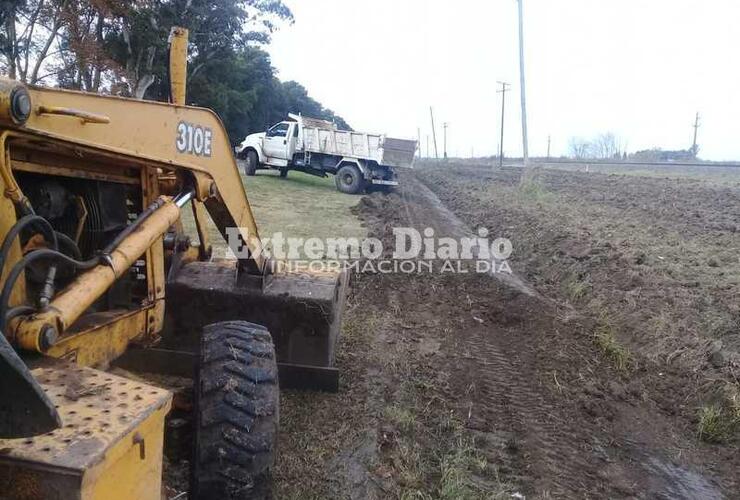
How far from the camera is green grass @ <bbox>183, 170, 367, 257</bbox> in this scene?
1239 centimetres

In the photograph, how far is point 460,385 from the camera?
17.7 ft

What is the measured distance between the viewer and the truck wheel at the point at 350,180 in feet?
74.0

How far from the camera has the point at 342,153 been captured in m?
23.1

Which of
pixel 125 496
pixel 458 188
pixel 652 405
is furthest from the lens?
pixel 458 188

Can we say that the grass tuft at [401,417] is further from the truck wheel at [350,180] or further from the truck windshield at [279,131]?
the truck windshield at [279,131]

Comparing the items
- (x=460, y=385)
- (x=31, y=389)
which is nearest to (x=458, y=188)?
(x=460, y=385)

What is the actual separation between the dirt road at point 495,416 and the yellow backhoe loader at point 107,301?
2.92 ft

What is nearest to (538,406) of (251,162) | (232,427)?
(232,427)

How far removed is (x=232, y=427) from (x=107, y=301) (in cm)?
108

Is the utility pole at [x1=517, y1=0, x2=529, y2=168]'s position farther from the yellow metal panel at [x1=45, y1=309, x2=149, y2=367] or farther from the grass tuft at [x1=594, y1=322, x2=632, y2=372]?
the yellow metal panel at [x1=45, y1=309, x2=149, y2=367]

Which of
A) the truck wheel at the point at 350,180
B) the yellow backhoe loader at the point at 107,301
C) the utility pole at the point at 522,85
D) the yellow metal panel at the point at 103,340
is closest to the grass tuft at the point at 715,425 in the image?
the yellow backhoe loader at the point at 107,301

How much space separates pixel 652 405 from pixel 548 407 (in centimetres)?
91

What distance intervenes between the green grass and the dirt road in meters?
4.31

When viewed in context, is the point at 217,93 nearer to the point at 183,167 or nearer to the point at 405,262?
the point at 405,262
